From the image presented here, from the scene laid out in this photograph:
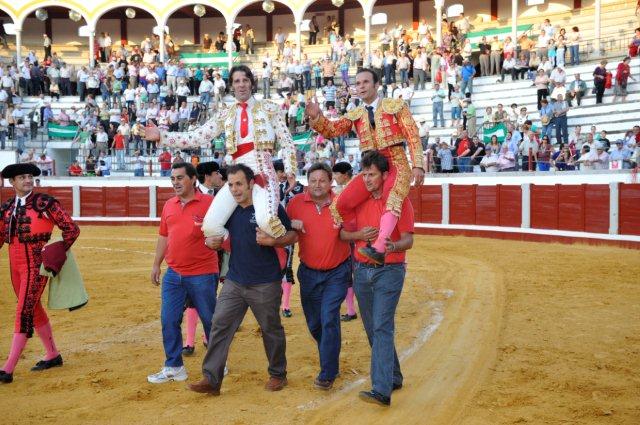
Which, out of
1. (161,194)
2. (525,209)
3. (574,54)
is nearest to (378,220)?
(525,209)

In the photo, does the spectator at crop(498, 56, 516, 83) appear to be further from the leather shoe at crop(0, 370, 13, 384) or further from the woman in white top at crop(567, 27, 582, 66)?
the leather shoe at crop(0, 370, 13, 384)

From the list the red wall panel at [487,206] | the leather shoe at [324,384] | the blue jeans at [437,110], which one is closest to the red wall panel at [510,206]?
the red wall panel at [487,206]

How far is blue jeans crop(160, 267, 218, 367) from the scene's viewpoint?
466 centimetres

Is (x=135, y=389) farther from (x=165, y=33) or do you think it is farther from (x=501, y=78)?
(x=165, y=33)

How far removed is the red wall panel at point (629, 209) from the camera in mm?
12227

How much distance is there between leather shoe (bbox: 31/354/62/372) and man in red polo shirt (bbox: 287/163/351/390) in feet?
5.89

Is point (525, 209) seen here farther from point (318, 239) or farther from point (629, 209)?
point (318, 239)

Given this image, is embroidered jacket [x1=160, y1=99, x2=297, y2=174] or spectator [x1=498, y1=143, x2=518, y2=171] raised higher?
embroidered jacket [x1=160, y1=99, x2=297, y2=174]

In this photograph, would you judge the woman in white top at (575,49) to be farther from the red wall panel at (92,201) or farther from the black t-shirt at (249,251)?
the black t-shirt at (249,251)

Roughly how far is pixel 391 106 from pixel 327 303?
121cm

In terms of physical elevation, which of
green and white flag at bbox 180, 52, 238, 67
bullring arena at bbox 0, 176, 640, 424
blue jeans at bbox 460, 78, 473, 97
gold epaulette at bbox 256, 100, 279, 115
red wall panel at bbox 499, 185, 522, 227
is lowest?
bullring arena at bbox 0, 176, 640, 424

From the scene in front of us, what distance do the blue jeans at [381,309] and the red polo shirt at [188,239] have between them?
1117 millimetres

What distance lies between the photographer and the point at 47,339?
5.05 meters

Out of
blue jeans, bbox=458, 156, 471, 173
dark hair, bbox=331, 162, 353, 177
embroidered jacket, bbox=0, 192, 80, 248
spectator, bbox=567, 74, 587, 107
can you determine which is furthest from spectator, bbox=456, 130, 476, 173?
embroidered jacket, bbox=0, 192, 80, 248
